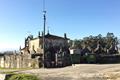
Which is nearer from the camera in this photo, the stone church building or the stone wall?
the stone church building

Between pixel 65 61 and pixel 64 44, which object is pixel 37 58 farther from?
pixel 64 44

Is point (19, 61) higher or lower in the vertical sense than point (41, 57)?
lower

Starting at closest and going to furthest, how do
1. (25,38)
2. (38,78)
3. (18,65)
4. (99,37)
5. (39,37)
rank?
(38,78)
(18,65)
(39,37)
(25,38)
(99,37)

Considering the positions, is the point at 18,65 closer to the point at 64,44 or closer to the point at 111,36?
the point at 64,44

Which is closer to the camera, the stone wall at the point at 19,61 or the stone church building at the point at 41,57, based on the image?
the stone church building at the point at 41,57

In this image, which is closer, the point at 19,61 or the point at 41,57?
the point at 41,57

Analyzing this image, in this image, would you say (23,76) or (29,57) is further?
(29,57)

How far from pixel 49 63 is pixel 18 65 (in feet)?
32.6

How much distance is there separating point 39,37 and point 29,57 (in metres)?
14.9

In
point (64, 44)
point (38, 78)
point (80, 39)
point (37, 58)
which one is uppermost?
point (80, 39)

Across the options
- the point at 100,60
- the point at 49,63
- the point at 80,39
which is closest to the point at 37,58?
the point at 49,63

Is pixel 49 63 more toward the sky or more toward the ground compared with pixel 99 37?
more toward the ground

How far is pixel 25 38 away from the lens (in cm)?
6506

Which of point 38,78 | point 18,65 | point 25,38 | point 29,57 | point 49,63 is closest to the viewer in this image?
point 38,78
